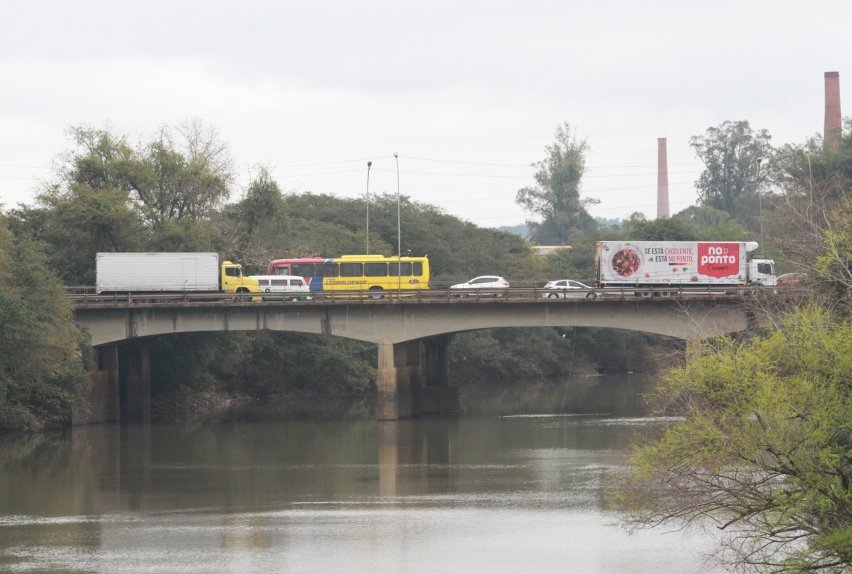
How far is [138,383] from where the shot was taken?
69.4m

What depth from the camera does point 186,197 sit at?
80.6m

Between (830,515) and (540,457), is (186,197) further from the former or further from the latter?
(830,515)

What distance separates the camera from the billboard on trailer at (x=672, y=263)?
70.1 m

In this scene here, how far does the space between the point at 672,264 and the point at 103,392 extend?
27.4 metres

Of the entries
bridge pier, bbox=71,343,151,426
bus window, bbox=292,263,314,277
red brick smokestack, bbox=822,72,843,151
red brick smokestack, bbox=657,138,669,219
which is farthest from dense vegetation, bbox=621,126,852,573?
red brick smokestack, bbox=657,138,669,219

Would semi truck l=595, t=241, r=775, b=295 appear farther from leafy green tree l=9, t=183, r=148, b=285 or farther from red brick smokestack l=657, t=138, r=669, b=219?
red brick smokestack l=657, t=138, r=669, b=219

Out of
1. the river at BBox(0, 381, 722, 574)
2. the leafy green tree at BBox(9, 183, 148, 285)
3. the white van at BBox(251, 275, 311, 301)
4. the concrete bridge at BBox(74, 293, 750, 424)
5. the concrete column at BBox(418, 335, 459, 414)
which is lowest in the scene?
the river at BBox(0, 381, 722, 574)

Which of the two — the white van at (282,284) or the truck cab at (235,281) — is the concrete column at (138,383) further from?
the white van at (282,284)

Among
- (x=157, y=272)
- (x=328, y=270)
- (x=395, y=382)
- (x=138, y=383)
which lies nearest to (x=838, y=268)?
(x=395, y=382)

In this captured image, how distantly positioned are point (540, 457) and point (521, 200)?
377ft

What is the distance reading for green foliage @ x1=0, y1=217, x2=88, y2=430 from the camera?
5600cm

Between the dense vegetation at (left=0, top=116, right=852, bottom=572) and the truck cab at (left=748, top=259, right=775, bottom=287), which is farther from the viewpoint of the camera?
the truck cab at (left=748, top=259, right=775, bottom=287)

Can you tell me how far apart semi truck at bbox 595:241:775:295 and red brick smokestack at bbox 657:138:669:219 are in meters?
87.6

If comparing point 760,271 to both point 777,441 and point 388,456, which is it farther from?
point 777,441
